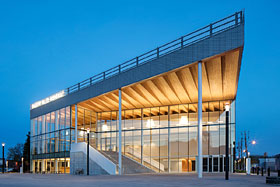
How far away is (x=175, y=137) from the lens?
113ft

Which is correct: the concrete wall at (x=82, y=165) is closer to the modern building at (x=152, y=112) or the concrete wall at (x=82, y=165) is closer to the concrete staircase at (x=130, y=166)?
the modern building at (x=152, y=112)

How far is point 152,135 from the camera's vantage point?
1412 inches

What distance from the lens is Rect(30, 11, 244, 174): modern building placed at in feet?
70.3

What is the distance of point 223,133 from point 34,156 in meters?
26.0

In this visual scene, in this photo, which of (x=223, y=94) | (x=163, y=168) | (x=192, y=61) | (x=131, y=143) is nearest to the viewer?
(x=192, y=61)

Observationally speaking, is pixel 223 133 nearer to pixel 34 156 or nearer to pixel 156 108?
pixel 156 108

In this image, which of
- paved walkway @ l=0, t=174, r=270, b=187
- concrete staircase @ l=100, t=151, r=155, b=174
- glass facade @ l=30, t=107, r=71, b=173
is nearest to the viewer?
paved walkway @ l=0, t=174, r=270, b=187

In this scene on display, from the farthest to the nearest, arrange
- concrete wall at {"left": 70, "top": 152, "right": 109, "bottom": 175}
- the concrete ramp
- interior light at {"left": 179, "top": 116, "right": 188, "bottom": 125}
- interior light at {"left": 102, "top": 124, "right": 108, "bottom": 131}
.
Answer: interior light at {"left": 102, "top": 124, "right": 108, "bottom": 131}, interior light at {"left": 179, "top": 116, "right": 188, "bottom": 125}, concrete wall at {"left": 70, "top": 152, "right": 109, "bottom": 175}, the concrete ramp

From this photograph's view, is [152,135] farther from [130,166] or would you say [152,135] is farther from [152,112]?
[130,166]

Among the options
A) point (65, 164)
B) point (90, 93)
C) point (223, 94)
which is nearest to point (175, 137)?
point (223, 94)

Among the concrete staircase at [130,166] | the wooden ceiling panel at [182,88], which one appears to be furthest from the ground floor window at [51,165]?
the wooden ceiling panel at [182,88]

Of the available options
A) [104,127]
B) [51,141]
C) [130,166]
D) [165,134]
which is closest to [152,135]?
[165,134]

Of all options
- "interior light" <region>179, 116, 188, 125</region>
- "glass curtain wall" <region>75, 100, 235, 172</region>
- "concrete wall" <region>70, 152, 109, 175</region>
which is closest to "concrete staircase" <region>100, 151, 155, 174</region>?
"concrete wall" <region>70, 152, 109, 175</region>

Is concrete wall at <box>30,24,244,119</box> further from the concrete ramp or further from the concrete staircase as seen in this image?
the concrete staircase
